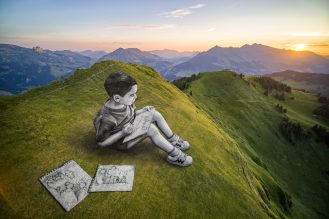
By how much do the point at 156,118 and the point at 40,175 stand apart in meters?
7.13

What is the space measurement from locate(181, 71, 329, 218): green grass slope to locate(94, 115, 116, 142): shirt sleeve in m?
27.2

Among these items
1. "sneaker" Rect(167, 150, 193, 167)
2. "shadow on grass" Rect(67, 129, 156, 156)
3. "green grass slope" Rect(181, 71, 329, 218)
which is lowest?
"green grass slope" Rect(181, 71, 329, 218)

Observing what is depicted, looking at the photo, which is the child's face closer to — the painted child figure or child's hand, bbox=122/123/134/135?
the painted child figure

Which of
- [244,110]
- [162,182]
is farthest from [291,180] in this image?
[162,182]

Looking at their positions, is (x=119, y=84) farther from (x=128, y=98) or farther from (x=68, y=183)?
(x=68, y=183)

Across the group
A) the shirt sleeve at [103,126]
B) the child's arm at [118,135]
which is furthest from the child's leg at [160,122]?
the shirt sleeve at [103,126]

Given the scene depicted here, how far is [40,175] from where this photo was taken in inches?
466

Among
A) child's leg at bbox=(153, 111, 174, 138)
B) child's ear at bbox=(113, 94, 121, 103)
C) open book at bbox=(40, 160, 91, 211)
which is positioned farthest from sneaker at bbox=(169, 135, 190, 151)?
open book at bbox=(40, 160, 91, 211)

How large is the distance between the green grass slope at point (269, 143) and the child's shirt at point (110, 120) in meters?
26.8

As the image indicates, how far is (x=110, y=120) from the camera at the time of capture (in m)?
12.9

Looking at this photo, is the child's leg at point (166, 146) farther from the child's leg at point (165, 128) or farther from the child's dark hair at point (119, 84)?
the child's dark hair at point (119, 84)

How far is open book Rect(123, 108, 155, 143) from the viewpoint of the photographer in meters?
13.7

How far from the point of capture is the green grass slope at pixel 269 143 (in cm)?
4922

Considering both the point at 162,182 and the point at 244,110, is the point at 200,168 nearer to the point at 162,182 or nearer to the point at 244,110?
the point at 162,182
